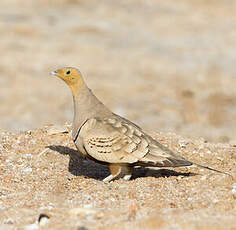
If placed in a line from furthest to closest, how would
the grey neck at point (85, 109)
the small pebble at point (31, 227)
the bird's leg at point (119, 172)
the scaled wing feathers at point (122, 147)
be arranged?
the grey neck at point (85, 109)
the bird's leg at point (119, 172)
the scaled wing feathers at point (122, 147)
the small pebble at point (31, 227)

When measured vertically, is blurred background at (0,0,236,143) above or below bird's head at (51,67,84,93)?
below

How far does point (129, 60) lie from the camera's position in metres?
18.9

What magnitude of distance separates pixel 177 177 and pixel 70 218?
6.12 ft

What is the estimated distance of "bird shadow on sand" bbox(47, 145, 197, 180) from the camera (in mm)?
6363

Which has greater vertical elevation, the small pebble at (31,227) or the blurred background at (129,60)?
the small pebble at (31,227)

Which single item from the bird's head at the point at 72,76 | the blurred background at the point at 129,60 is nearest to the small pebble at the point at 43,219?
the bird's head at the point at 72,76

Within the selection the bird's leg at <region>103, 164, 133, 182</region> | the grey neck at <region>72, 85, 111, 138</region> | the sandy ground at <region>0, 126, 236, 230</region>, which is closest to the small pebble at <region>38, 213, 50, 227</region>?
the sandy ground at <region>0, 126, 236, 230</region>

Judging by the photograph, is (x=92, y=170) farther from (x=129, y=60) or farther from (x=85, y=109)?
(x=129, y=60)

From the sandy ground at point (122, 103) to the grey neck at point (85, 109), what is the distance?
662 mm

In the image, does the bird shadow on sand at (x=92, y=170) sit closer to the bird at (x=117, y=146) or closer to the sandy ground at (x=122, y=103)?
the sandy ground at (x=122, y=103)

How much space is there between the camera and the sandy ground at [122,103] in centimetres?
501

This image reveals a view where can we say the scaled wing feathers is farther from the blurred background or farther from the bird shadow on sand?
the blurred background

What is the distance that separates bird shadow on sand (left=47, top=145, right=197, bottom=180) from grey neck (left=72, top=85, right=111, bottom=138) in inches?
24.2

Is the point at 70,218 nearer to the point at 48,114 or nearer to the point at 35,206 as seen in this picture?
the point at 35,206
